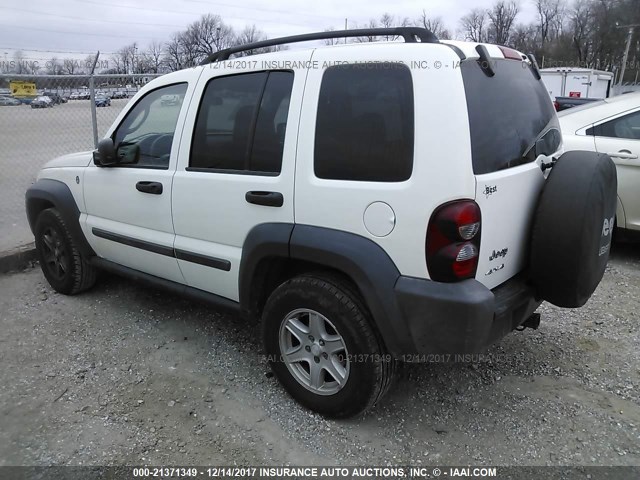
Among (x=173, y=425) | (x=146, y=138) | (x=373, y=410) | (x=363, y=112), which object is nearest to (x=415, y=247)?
(x=363, y=112)

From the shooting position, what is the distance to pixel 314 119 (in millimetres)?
2586

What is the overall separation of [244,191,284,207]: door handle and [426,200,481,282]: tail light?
850 mm

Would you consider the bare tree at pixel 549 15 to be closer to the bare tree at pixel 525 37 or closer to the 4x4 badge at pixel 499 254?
the bare tree at pixel 525 37

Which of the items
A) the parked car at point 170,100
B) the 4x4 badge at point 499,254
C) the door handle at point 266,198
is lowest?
the 4x4 badge at point 499,254

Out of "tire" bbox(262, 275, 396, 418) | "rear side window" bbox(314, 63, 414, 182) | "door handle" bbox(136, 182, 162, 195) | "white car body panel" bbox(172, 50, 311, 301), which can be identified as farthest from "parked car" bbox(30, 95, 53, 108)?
"rear side window" bbox(314, 63, 414, 182)

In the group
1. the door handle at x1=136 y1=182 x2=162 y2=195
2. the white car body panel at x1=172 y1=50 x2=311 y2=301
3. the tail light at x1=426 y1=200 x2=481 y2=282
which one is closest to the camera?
the tail light at x1=426 y1=200 x2=481 y2=282

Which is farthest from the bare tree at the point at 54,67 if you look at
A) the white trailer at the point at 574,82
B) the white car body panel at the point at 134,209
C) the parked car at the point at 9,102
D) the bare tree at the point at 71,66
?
the white trailer at the point at 574,82

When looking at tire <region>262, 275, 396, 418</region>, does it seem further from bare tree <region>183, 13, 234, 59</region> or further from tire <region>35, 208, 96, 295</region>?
bare tree <region>183, 13, 234, 59</region>

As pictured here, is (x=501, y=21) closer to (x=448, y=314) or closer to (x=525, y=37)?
(x=525, y=37)

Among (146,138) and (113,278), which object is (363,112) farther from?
(113,278)

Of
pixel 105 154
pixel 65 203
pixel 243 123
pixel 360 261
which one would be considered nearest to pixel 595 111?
pixel 243 123

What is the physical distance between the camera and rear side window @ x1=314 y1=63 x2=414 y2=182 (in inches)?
91.0

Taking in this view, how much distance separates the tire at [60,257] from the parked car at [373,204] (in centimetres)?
133

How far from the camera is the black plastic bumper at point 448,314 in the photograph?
222 centimetres
